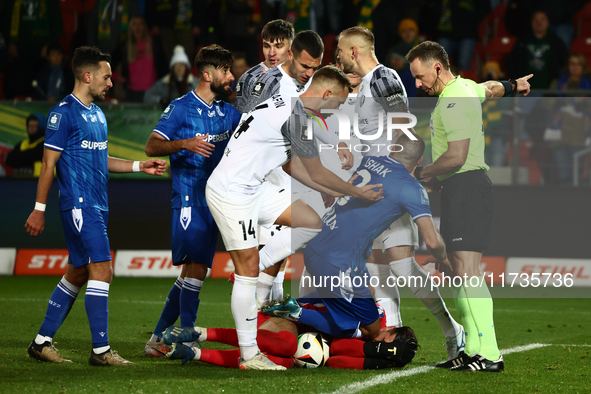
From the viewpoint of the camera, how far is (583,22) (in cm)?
1377

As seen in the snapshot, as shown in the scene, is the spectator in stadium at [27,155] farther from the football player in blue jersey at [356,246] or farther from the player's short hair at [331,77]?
the player's short hair at [331,77]

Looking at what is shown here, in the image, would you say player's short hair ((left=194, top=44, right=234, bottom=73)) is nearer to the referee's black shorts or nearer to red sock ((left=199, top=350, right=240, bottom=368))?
the referee's black shorts

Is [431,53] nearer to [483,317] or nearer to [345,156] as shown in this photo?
[345,156]

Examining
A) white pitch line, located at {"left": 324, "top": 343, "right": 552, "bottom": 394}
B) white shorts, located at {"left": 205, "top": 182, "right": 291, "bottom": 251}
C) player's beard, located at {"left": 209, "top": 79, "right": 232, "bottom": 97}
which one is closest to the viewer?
white pitch line, located at {"left": 324, "top": 343, "right": 552, "bottom": 394}

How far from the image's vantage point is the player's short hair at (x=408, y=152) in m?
6.27

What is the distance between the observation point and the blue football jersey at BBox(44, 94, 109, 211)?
5.32 m

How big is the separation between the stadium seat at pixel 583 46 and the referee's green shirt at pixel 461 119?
351 inches

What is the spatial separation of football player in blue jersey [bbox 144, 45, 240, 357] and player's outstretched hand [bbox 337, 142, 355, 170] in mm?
1037

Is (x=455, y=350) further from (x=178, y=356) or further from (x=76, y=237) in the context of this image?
(x=76, y=237)

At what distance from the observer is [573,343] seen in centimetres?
680

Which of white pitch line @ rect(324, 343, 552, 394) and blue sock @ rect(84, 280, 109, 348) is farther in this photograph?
blue sock @ rect(84, 280, 109, 348)

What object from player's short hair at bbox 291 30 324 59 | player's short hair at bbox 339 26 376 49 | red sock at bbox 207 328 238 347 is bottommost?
red sock at bbox 207 328 238 347

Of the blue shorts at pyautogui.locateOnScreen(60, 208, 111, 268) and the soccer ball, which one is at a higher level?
the blue shorts at pyautogui.locateOnScreen(60, 208, 111, 268)

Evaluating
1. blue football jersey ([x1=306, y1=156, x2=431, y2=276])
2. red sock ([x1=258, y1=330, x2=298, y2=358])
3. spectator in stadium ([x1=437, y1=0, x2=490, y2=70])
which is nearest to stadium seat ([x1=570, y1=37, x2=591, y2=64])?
spectator in stadium ([x1=437, y1=0, x2=490, y2=70])
